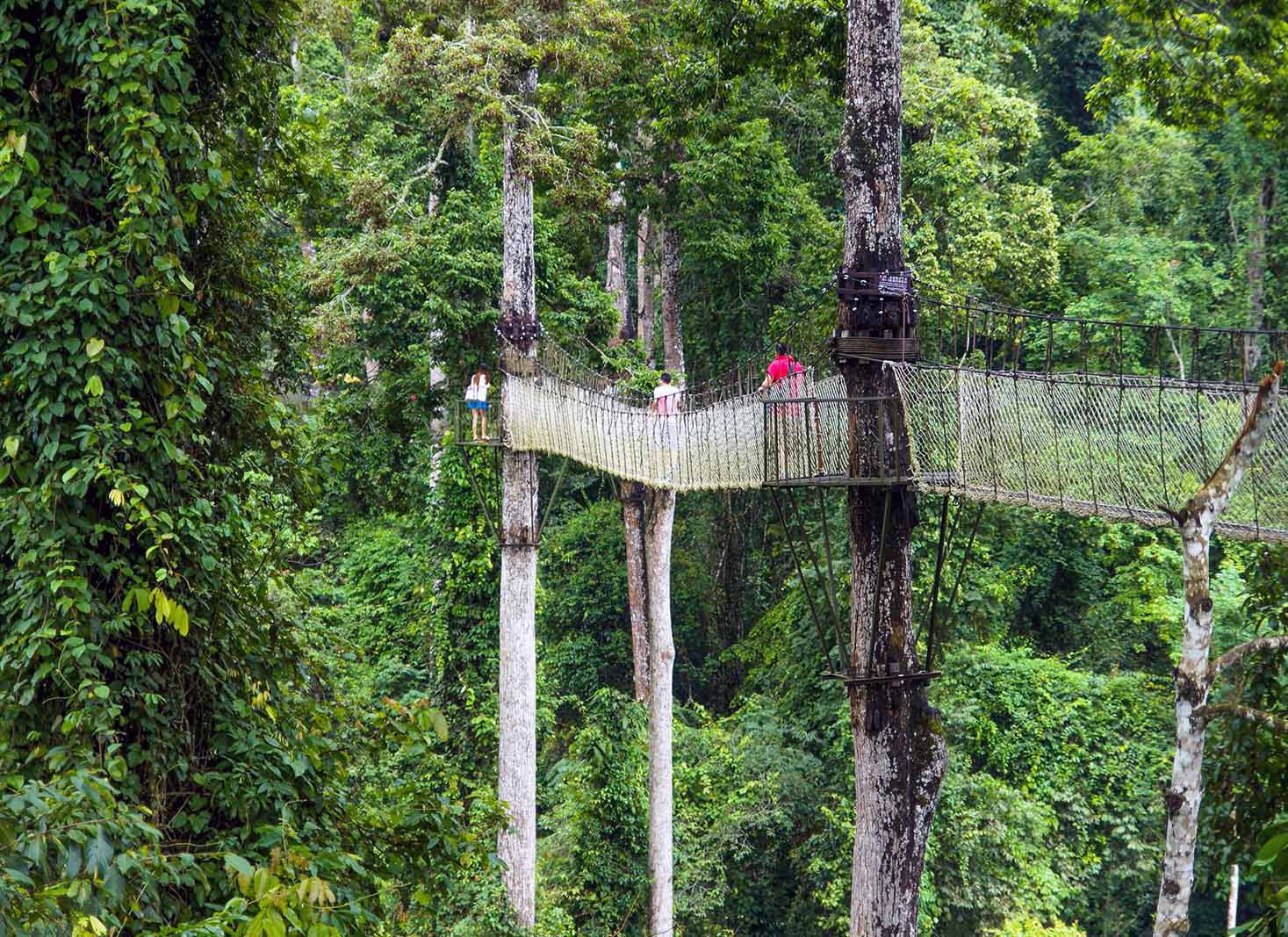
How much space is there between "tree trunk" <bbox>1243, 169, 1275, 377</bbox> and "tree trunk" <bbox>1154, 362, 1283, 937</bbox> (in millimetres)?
9856

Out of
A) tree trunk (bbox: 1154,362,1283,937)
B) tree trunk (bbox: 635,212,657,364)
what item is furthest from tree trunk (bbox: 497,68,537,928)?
tree trunk (bbox: 1154,362,1283,937)

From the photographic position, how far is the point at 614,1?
432 inches

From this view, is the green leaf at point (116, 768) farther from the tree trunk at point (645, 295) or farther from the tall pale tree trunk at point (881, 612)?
the tree trunk at point (645, 295)

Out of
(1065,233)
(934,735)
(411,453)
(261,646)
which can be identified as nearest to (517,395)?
(411,453)

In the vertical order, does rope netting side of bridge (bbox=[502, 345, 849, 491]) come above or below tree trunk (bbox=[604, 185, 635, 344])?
below

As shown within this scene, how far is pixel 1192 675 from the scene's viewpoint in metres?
3.58

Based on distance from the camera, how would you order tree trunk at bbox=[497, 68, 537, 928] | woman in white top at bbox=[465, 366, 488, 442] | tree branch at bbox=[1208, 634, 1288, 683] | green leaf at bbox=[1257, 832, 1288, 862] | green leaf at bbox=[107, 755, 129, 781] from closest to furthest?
green leaf at bbox=[1257, 832, 1288, 862] < green leaf at bbox=[107, 755, 129, 781] < tree branch at bbox=[1208, 634, 1288, 683] < woman in white top at bbox=[465, 366, 488, 442] < tree trunk at bbox=[497, 68, 537, 928]

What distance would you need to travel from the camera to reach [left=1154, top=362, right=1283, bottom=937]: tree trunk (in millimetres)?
3525

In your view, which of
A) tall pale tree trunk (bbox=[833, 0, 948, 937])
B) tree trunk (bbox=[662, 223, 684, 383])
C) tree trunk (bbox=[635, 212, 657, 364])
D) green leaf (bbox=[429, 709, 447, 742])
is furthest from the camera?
tree trunk (bbox=[635, 212, 657, 364])

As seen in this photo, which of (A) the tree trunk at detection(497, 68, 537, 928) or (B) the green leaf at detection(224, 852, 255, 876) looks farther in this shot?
(A) the tree trunk at detection(497, 68, 537, 928)

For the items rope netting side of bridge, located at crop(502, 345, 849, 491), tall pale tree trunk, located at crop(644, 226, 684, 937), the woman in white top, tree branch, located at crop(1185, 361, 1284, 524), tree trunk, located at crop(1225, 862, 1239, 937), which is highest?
the woman in white top

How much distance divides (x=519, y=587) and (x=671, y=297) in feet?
10.2

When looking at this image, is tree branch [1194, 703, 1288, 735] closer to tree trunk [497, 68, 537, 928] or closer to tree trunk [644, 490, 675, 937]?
tree trunk [497, 68, 537, 928]

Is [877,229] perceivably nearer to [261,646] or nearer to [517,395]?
[261,646]
